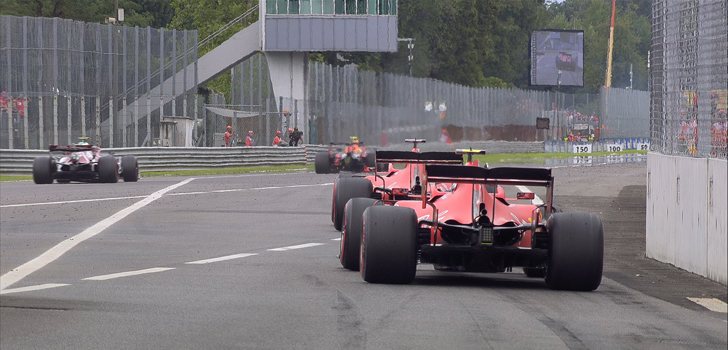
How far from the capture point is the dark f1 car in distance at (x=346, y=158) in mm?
43688

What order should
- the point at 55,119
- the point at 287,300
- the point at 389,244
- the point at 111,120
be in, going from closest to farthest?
the point at 287,300 → the point at 389,244 → the point at 55,119 → the point at 111,120

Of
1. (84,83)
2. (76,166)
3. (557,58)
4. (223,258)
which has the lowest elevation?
(223,258)

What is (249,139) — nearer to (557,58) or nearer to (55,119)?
(55,119)

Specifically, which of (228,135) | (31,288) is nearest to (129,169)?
(228,135)

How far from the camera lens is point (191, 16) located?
3976 inches

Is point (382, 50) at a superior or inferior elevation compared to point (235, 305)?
superior

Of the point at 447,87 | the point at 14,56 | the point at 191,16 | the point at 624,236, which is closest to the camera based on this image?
the point at 624,236

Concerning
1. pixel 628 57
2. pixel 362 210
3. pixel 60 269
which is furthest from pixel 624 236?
pixel 628 57

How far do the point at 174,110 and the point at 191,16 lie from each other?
162ft

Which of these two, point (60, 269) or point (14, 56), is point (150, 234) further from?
point (14, 56)

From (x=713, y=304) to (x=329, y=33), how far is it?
180 feet

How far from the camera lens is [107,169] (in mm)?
34812

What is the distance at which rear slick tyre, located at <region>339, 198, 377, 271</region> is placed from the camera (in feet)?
44.8

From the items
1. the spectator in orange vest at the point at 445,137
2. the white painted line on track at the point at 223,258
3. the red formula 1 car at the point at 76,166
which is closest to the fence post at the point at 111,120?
the red formula 1 car at the point at 76,166
